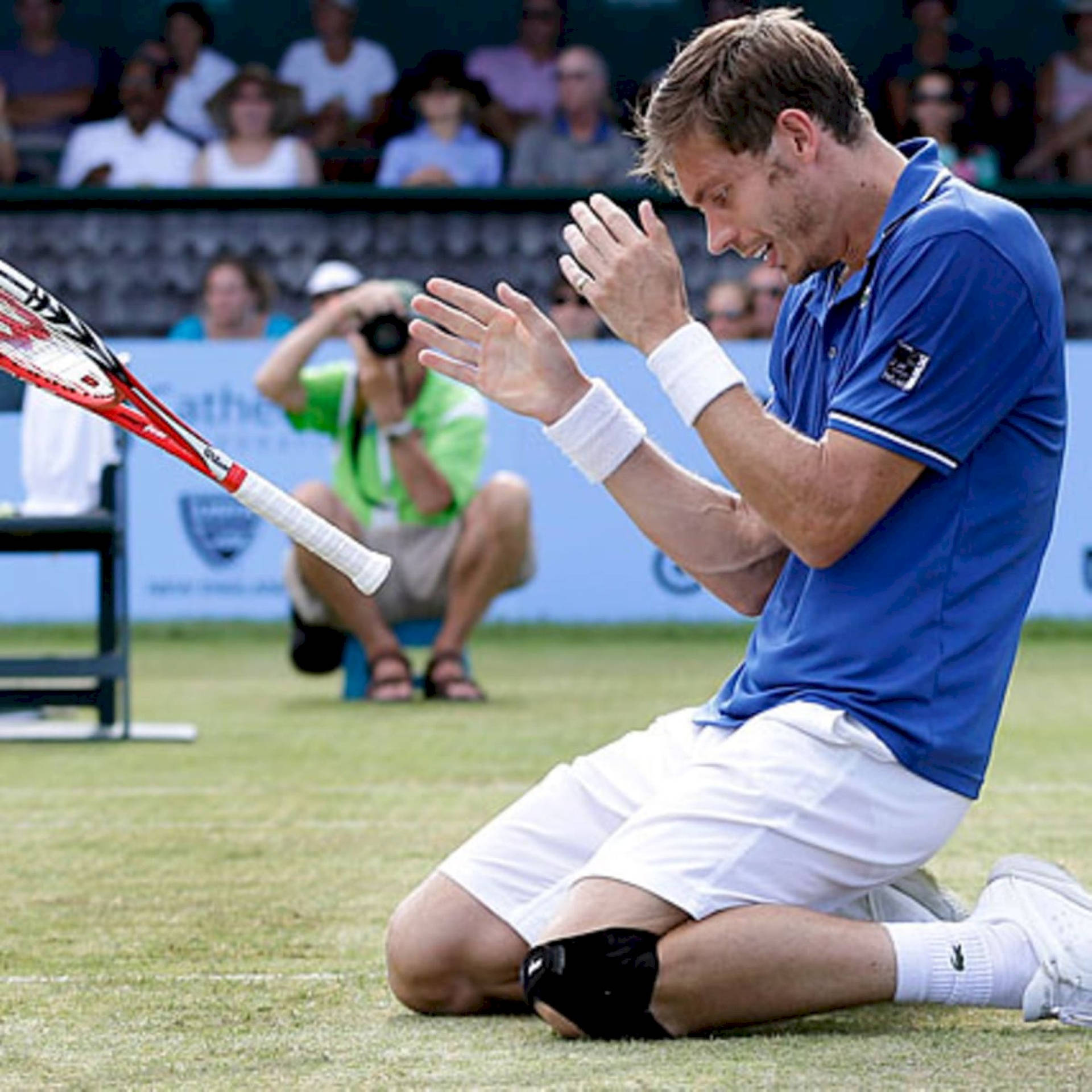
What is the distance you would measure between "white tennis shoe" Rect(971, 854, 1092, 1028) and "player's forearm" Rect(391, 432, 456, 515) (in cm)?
579

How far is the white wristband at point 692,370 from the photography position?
3.87m

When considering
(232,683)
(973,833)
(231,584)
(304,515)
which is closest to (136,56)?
(231,584)

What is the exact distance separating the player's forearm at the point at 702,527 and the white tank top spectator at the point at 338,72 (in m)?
12.2

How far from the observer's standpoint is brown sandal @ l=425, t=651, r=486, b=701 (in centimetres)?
974

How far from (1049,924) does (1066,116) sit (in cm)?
1267

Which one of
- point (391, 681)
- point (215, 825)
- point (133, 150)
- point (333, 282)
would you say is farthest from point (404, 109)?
point (215, 825)

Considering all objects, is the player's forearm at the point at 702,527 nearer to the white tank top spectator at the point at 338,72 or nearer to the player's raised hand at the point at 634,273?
the player's raised hand at the point at 634,273

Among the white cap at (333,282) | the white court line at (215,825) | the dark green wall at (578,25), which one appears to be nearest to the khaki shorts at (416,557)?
the white cap at (333,282)

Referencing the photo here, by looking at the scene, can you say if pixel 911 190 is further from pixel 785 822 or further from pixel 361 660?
pixel 361 660

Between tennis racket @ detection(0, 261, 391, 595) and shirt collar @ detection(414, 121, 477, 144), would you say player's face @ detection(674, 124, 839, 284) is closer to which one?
tennis racket @ detection(0, 261, 391, 595)

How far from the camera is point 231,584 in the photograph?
500 inches

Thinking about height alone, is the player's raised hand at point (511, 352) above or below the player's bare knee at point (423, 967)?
above

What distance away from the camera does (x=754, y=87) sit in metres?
3.92

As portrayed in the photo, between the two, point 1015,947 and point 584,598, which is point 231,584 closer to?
point 584,598
